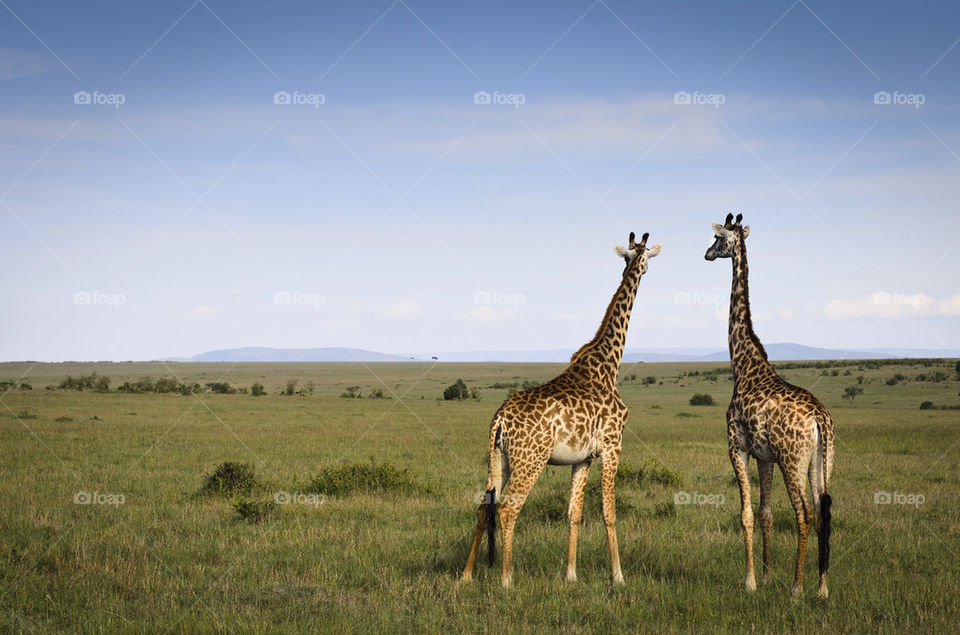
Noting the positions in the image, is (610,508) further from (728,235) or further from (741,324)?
(728,235)

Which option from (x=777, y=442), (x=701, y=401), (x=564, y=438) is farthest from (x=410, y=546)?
(x=701, y=401)

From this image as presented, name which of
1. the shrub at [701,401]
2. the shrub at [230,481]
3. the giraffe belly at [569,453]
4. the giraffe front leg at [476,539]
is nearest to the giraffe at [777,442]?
the giraffe belly at [569,453]

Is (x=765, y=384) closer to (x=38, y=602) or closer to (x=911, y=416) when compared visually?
(x=38, y=602)

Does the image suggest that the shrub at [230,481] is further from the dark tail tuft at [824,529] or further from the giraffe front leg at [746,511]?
the dark tail tuft at [824,529]

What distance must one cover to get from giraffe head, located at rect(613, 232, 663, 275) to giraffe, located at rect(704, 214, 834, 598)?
1.34 m

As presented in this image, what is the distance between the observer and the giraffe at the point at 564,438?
8.44m

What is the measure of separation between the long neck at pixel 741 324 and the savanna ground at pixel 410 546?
268 centimetres

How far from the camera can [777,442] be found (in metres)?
8.47

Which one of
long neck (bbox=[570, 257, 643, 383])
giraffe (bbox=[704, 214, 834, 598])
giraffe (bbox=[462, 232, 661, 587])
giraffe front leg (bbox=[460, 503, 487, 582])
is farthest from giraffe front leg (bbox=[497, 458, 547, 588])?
giraffe (bbox=[704, 214, 834, 598])

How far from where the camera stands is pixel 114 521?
1283 centimetres

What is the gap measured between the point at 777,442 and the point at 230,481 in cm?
1134

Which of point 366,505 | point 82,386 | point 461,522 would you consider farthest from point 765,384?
point 82,386

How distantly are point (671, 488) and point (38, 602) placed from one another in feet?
40.1

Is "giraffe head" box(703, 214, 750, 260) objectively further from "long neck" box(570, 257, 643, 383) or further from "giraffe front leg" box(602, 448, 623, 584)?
"giraffe front leg" box(602, 448, 623, 584)
